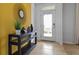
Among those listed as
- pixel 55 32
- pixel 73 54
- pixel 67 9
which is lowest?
pixel 73 54

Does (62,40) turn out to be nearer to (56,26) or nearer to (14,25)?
(56,26)

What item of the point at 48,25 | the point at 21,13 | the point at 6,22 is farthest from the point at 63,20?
the point at 6,22

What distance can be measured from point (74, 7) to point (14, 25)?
49.7 inches

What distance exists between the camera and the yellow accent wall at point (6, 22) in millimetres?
2405

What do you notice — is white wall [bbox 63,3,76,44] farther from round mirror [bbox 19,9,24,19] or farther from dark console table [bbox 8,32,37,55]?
round mirror [bbox 19,9,24,19]

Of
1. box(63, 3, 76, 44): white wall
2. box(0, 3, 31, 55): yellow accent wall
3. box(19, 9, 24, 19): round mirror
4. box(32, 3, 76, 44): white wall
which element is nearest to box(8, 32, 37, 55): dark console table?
box(0, 3, 31, 55): yellow accent wall

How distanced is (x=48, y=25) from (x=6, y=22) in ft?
2.80

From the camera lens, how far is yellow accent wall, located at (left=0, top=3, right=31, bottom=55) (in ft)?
7.89

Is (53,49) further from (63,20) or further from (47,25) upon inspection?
(63,20)

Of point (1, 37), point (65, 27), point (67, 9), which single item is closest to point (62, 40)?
point (65, 27)

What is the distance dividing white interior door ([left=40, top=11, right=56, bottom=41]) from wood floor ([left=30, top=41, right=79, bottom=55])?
0.42ft

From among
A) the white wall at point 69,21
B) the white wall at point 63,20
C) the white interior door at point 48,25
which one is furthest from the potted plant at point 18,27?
the white wall at point 69,21

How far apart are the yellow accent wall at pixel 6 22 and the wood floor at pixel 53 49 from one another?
53 cm

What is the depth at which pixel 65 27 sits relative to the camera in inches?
101
